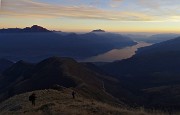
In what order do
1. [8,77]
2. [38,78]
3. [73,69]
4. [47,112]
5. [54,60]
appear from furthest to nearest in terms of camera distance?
[8,77]
[54,60]
[73,69]
[38,78]
[47,112]

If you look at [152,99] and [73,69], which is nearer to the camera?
[152,99]

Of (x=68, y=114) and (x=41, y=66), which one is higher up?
(x=68, y=114)

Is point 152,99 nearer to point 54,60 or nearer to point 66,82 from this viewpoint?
point 66,82

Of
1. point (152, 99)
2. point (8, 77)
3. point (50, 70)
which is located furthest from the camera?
point (8, 77)

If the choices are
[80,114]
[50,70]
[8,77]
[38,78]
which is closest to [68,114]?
[80,114]

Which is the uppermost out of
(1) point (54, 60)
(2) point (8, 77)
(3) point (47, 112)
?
(3) point (47, 112)

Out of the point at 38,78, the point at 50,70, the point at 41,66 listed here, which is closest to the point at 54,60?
the point at 41,66

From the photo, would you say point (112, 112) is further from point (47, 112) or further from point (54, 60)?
point (54, 60)

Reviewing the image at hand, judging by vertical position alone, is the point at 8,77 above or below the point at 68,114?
below

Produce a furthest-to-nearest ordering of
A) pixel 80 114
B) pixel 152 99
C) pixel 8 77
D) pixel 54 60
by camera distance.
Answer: pixel 8 77, pixel 54 60, pixel 152 99, pixel 80 114
